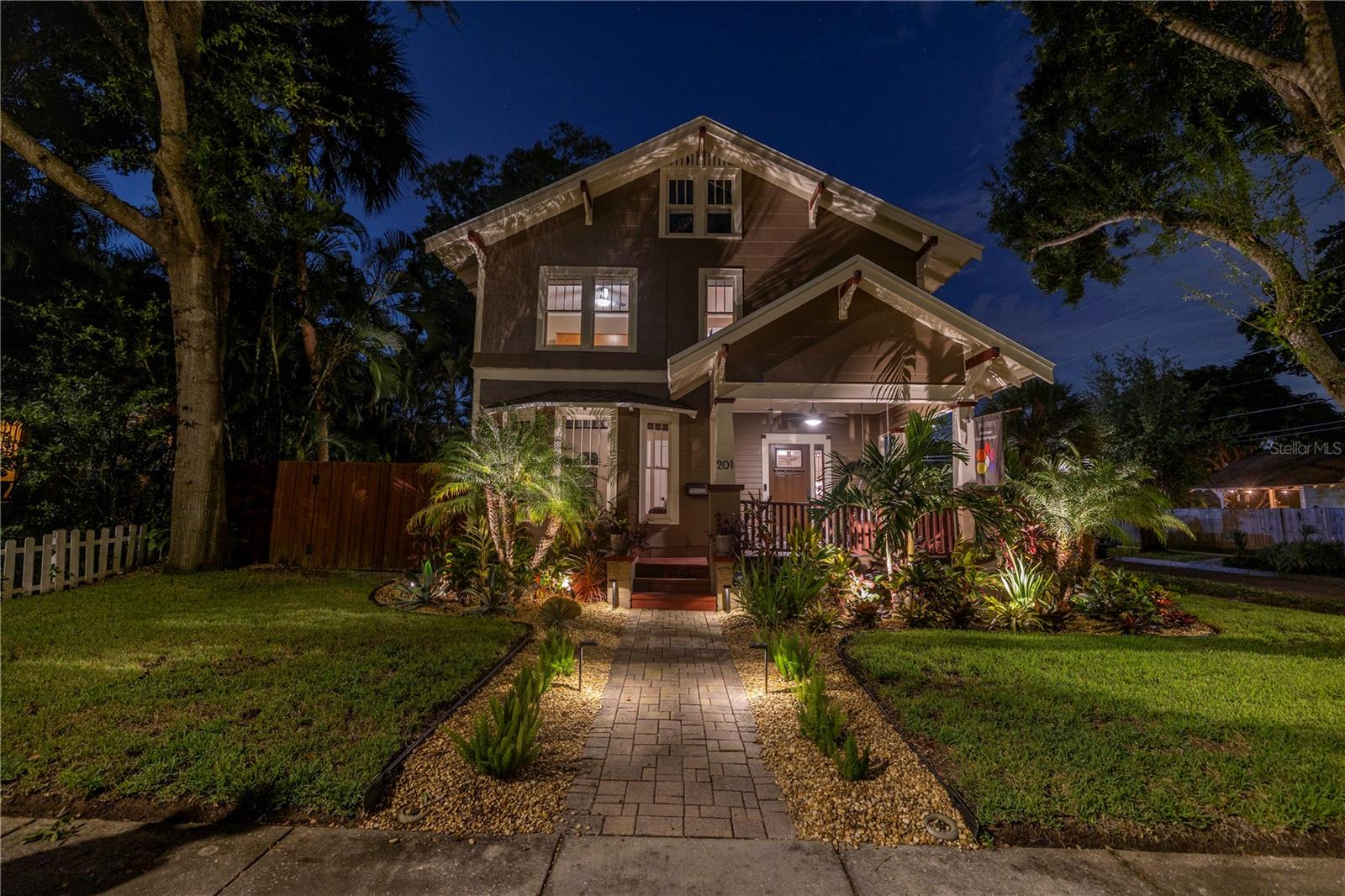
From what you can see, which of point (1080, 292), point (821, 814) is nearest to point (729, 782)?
point (821, 814)

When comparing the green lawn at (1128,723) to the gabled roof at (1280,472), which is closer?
the green lawn at (1128,723)

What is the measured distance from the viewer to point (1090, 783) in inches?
125

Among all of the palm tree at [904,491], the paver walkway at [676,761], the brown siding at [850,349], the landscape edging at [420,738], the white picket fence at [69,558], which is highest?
the brown siding at [850,349]

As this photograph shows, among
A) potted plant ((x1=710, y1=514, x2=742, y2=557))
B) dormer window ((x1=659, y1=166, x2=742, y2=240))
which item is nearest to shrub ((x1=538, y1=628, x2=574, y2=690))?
potted plant ((x1=710, y1=514, x2=742, y2=557))

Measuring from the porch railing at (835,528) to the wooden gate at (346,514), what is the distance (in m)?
6.12

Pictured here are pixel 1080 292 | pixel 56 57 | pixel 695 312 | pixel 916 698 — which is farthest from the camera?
pixel 1080 292

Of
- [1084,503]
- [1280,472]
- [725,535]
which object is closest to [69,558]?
[725,535]

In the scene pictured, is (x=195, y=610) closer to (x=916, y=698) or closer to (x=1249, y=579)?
(x=916, y=698)

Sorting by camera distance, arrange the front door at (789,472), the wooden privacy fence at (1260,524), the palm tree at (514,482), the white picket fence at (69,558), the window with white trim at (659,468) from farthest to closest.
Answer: the wooden privacy fence at (1260,524), the front door at (789,472), the window with white trim at (659,468), the palm tree at (514,482), the white picket fence at (69,558)

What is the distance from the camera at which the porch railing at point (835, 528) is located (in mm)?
8758

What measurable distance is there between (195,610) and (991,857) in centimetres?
817

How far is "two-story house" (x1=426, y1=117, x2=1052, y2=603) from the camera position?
10.8 meters

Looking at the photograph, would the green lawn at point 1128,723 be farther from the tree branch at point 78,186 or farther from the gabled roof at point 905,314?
the tree branch at point 78,186

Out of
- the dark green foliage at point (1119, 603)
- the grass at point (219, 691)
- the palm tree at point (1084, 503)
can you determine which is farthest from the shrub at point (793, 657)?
the dark green foliage at point (1119, 603)
